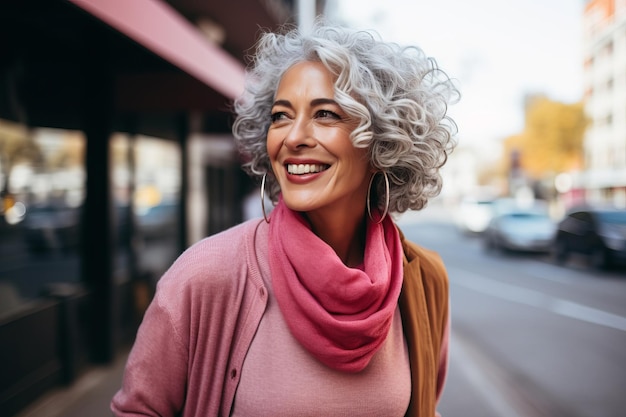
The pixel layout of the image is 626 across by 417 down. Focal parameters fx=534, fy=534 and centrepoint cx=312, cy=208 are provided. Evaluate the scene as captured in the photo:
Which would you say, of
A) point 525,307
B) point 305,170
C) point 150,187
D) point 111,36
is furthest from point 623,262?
point 305,170

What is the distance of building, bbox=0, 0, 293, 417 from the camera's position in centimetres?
422

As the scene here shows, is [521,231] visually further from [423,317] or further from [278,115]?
[278,115]

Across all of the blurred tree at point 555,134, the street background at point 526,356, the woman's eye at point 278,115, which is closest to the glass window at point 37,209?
the street background at point 526,356

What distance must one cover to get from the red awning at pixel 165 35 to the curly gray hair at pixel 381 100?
1762 millimetres

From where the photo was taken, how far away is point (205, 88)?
19.0 feet

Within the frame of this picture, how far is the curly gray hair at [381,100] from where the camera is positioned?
1.63 m

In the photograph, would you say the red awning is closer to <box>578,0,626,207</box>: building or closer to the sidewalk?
the sidewalk

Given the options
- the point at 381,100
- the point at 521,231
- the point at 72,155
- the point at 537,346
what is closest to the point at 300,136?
the point at 381,100

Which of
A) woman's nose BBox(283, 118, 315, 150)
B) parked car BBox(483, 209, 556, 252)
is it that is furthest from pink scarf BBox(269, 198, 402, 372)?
parked car BBox(483, 209, 556, 252)

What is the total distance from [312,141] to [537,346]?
19.5 ft

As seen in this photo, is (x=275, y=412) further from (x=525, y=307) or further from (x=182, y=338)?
(x=525, y=307)

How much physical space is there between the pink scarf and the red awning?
2300 mm

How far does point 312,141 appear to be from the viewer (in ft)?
5.28

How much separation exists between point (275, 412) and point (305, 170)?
27.5 inches
